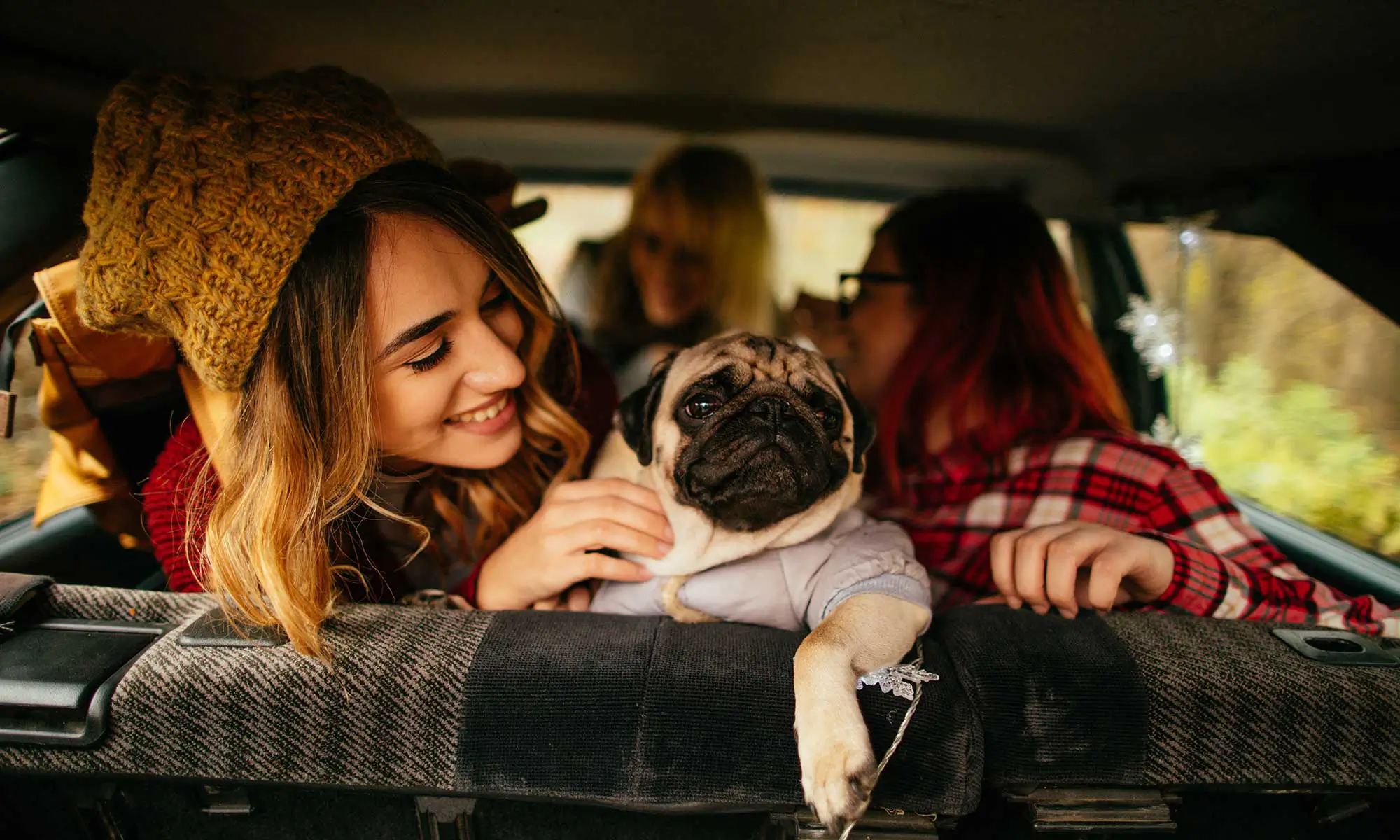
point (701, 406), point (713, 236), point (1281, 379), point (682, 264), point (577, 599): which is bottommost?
point (577, 599)

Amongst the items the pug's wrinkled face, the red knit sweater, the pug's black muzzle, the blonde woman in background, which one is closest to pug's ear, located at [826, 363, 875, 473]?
the pug's wrinkled face

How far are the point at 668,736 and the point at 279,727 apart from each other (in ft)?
1.85

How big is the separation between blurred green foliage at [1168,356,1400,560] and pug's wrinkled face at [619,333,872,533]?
1702 millimetres

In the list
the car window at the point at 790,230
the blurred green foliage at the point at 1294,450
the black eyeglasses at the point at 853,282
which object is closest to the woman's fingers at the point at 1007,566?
the black eyeglasses at the point at 853,282

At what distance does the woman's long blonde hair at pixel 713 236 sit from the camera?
244 centimetres

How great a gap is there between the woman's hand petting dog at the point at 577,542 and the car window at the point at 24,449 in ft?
3.46

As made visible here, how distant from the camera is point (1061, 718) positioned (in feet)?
3.16

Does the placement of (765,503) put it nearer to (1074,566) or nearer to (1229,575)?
(1074,566)

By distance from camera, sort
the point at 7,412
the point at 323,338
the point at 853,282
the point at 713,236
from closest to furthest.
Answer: the point at 323,338
the point at 7,412
the point at 853,282
the point at 713,236

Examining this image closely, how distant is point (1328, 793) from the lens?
102cm

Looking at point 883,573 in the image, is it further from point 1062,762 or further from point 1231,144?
point 1231,144

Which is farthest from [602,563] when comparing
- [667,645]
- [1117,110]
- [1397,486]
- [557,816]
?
[1397,486]

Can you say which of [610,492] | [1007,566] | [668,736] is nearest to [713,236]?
Answer: [610,492]

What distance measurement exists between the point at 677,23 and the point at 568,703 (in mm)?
1384
